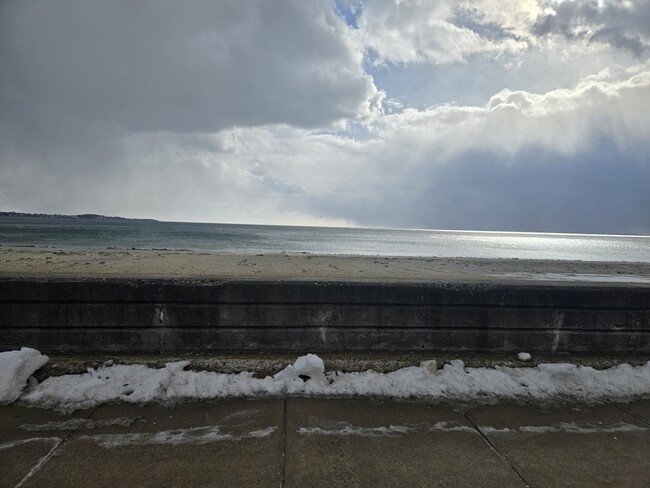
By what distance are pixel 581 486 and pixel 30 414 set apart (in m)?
4.14

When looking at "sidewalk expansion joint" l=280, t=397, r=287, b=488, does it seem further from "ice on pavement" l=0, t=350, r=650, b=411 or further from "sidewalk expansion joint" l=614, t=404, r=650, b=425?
"sidewalk expansion joint" l=614, t=404, r=650, b=425

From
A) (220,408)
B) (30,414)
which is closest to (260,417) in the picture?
(220,408)

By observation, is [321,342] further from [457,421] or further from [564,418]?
[564,418]

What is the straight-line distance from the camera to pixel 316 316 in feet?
14.5

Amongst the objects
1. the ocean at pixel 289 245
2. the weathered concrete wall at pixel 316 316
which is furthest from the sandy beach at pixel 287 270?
the ocean at pixel 289 245

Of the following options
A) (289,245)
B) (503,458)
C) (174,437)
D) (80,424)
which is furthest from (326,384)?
(289,245)

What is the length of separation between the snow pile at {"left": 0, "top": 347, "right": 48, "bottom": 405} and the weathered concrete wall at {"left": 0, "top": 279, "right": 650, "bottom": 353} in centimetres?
45

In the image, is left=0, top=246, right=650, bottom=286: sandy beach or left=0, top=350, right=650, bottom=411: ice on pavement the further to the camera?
left=0, top=246, right=650, bottom=286: sandy beach

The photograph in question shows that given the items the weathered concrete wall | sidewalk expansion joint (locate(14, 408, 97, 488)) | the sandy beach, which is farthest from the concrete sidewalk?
the sandy beach

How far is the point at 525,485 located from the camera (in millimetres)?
2555

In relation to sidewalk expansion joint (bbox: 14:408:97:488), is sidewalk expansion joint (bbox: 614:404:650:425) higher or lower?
lower

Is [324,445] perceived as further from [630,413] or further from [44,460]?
[630,413]

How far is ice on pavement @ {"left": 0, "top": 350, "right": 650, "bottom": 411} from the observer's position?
3.52m

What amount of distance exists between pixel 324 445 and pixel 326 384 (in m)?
0.90
